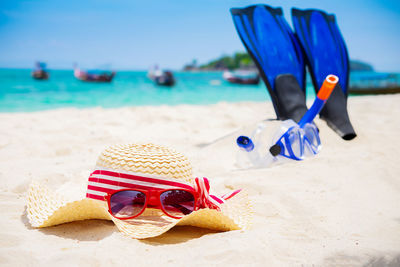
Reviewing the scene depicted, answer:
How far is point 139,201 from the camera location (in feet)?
4.39

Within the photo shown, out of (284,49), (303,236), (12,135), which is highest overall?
(284,49)

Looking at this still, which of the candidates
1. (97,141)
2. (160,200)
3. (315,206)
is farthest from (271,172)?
(97,141)

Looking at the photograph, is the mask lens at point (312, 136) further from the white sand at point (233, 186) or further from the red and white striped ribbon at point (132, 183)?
the red and white striped ribbon at point (132, 183)

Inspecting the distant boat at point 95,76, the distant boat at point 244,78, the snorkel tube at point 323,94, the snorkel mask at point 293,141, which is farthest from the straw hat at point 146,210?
the distant boat at point 244,78

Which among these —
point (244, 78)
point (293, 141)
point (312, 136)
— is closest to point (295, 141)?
point (293, 141)

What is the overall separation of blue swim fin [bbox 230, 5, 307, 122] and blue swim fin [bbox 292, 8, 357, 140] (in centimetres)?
10

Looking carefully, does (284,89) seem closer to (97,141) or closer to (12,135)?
(97,141)

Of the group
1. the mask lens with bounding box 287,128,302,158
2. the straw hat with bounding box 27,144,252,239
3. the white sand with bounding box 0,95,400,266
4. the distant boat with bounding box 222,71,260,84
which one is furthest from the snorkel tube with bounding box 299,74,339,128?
the distant boat with bounding box 222,71,260,84

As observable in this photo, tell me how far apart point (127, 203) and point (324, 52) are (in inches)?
116

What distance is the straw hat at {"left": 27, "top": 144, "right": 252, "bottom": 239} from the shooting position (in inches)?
49.8

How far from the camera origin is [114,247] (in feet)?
3.82

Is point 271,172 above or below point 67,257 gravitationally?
below

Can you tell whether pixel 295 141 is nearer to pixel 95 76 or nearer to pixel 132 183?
pixel 132 183

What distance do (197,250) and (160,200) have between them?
0.25 metres
